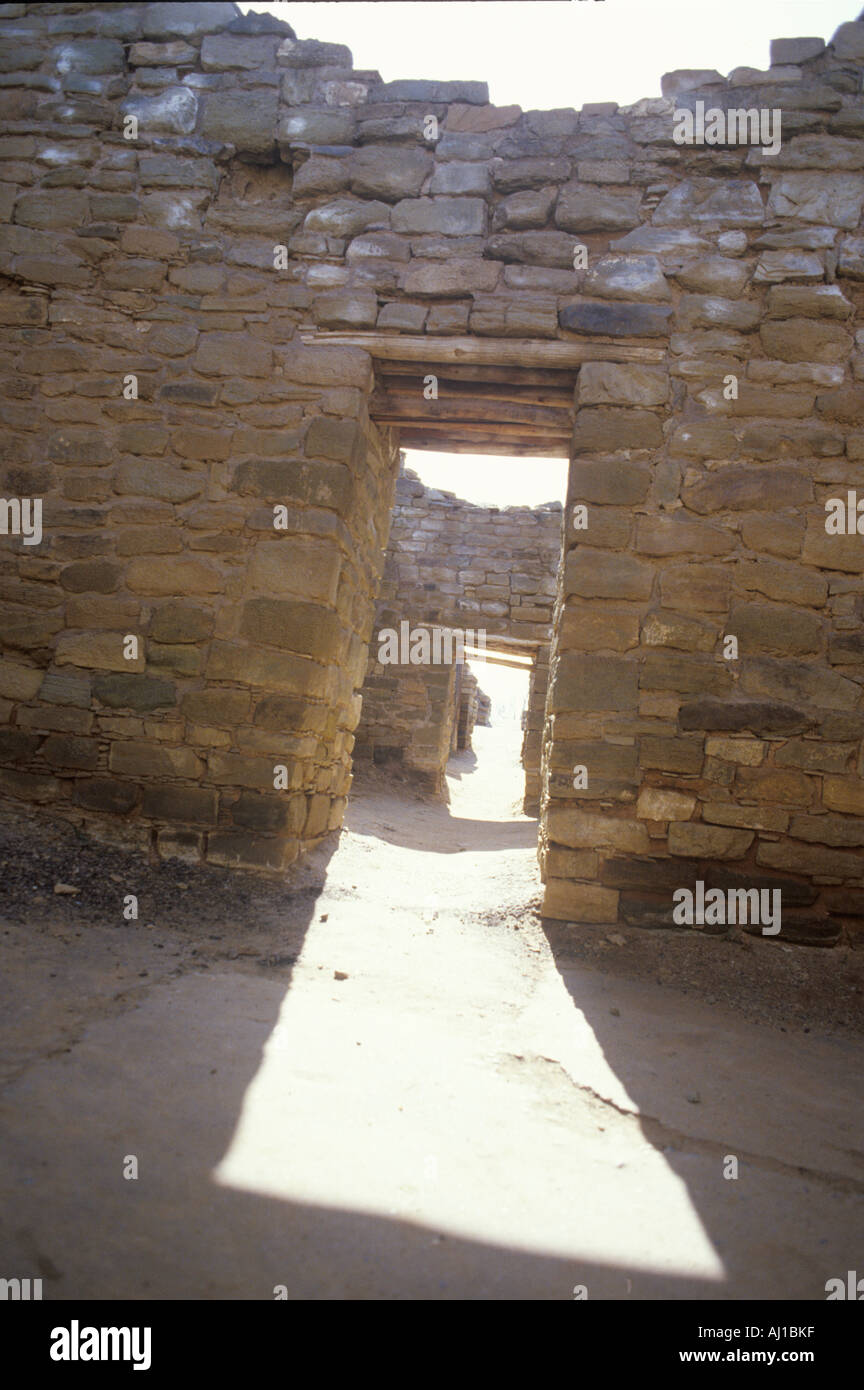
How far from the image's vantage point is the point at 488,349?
3.70 meters

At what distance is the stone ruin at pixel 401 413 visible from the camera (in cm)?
333

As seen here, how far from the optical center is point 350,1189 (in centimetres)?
157

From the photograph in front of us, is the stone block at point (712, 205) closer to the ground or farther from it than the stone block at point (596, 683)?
farther from it

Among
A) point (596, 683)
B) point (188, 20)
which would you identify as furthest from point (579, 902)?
point (188, 20)

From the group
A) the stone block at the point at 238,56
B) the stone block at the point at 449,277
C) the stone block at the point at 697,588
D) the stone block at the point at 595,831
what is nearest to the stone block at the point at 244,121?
the stone block at the point at 238,56

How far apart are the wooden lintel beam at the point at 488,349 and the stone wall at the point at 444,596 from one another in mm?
6037

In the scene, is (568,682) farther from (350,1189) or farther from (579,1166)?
(350,1189)

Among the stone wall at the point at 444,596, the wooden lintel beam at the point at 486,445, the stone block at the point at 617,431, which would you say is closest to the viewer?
the stone block at the point at 617,431

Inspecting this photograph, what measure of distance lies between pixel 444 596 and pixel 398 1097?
821 cm

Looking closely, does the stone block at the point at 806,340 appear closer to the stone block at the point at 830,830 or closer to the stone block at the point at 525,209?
the stone block at the point at 525,209

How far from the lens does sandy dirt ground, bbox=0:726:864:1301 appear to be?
4.60 feet
